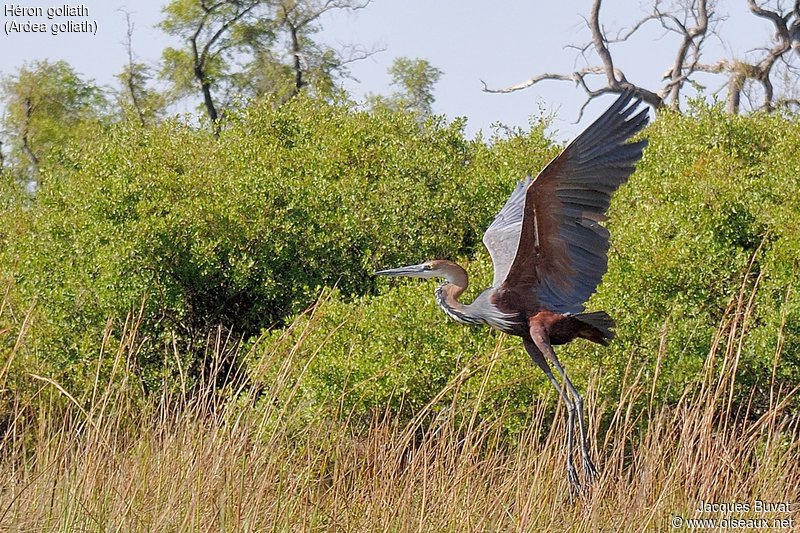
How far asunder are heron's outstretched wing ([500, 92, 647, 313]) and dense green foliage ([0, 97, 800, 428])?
9.44 feet

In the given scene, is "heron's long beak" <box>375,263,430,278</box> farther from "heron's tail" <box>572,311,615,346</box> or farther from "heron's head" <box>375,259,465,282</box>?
"heron's tail" <box>572,311,615,346</box>

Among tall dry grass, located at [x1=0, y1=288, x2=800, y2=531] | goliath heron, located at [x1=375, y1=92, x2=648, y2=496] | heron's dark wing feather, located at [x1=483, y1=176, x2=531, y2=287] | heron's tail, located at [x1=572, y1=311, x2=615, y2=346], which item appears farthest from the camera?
heron's dark wing feather, located at [x1=483, y1=176, x2=531, y2=287]

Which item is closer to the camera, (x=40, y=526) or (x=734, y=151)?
(x=40, y=526)

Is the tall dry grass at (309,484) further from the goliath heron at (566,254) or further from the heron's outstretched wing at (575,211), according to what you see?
the heron's outstretched wing at (575,211)

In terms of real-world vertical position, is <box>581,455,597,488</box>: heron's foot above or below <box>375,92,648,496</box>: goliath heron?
below

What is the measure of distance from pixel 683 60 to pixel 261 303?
12051mm

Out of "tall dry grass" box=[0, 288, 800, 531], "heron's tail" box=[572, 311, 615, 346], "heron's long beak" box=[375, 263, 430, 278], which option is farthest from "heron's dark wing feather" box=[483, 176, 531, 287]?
"tall dry grass" box=[0, 288, 800, 531]

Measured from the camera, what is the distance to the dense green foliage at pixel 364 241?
7.78 meters

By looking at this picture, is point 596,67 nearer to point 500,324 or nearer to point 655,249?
point 655,249

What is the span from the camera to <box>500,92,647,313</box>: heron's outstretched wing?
13.4 feet

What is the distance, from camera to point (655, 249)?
7.96 metres

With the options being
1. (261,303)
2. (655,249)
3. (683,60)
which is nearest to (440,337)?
(655,249)
